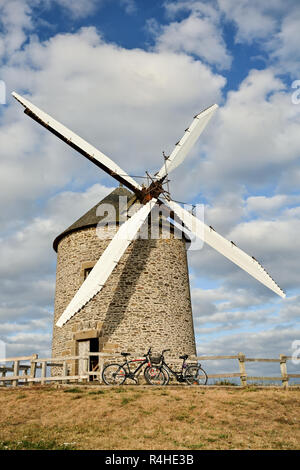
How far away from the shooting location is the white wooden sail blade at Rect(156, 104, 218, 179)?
18188 mm

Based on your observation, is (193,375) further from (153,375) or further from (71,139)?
(71,139)

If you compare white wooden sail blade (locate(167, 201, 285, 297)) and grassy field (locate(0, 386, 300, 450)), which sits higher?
white wooden sail blade (locate(167, 201, 285, 297))

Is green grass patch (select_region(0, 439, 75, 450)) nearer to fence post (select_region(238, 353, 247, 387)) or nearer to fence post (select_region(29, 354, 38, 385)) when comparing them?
fence post (select_region(29, 354, 38, 385))

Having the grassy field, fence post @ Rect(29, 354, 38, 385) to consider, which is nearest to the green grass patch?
the grassy field

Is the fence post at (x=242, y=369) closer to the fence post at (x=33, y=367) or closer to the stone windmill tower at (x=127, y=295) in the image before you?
the stone windmill tower at (x=127, y=295)

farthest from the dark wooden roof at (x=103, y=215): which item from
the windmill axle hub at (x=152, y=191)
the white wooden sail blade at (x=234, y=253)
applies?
the white wooden sail blade at (x=234, y=253)

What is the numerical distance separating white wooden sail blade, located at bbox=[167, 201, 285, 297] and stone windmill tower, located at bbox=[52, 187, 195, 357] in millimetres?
1562

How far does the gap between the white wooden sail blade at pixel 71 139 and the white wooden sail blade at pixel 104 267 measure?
2.48 metres

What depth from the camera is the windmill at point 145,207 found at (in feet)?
49.9

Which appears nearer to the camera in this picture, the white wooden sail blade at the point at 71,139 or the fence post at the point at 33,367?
the fence post at the point at 33,367

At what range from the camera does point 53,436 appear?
8.33 meters
